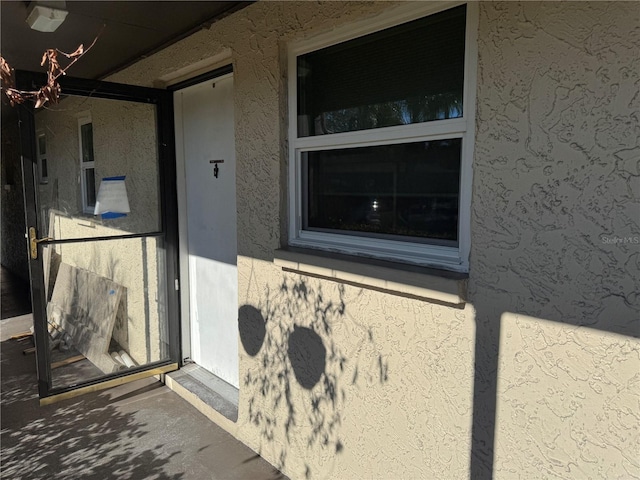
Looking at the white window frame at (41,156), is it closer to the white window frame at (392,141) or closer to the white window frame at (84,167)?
the white window frame at (84,167)

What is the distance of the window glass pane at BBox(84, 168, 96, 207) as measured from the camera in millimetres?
3979

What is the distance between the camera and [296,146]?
271 centimetres

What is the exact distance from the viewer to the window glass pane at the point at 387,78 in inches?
78.2

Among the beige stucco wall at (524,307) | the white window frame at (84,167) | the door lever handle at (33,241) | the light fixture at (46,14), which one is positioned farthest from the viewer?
the white window frame at (84,167)

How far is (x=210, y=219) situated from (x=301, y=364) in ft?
5.61

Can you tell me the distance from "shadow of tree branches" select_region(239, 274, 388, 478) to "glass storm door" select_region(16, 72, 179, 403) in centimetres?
145

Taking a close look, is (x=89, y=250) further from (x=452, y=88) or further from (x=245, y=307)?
(x=452, y=88)

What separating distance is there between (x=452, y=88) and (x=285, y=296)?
1.50 meters

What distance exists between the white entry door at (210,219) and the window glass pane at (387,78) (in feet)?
3.53

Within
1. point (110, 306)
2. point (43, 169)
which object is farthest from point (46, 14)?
point (110, 306)

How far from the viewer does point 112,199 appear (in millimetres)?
4012

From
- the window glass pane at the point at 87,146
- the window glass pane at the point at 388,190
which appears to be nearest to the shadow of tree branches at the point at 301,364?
the window glass pane at the point at 388,190

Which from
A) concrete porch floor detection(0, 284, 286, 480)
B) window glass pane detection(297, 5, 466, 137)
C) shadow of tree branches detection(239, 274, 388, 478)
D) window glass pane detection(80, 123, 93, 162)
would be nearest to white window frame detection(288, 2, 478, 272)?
window glass pane detection(297, 5, 466, 137)

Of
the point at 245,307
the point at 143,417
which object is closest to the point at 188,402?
the point at 143,417
